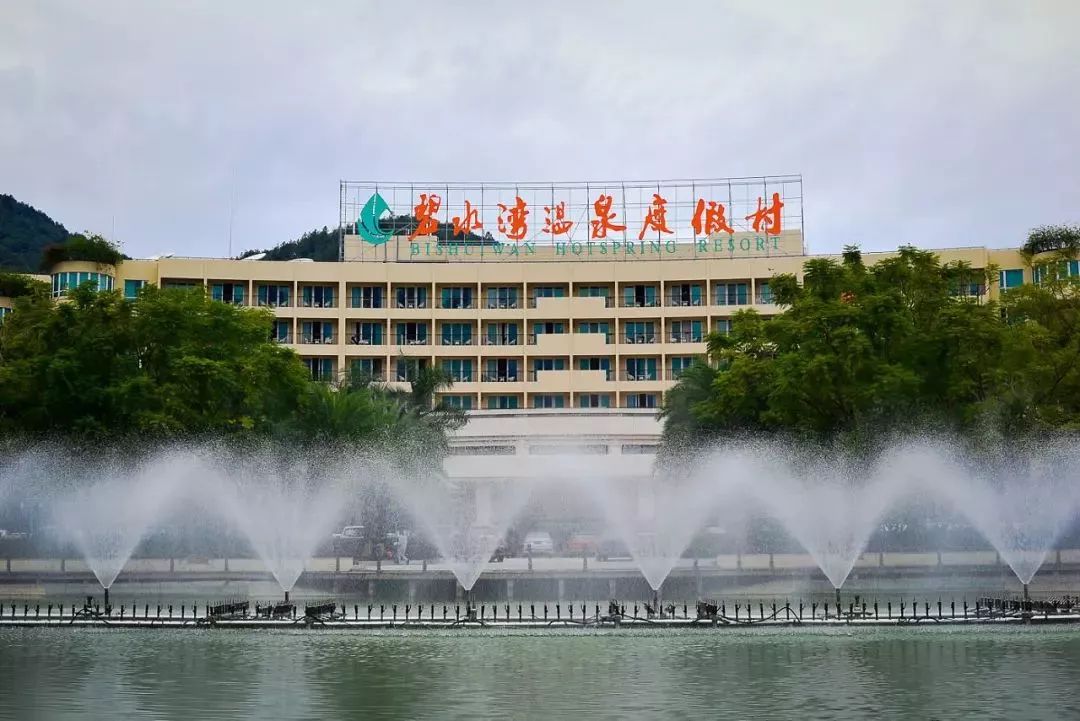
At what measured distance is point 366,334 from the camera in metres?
92.7

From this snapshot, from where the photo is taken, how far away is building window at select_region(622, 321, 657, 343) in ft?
301

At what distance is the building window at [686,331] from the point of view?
301ft

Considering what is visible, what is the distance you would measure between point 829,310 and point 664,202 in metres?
38.8

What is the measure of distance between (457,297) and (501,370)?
622cm

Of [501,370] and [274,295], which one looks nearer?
[274,295]

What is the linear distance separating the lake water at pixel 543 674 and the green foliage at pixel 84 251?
5633 cm

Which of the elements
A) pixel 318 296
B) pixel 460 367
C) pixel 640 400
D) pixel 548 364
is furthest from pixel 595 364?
pixel 318 296

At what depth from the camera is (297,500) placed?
4791 centimetres

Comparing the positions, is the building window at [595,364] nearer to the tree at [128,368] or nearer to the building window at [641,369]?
the building window at [641,369]

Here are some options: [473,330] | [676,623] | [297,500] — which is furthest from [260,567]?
[473,330]

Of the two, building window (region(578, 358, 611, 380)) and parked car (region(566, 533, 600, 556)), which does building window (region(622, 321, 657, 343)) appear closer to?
building window (region(578, 358, 611, 380))

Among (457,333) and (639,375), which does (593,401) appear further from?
(457,333)

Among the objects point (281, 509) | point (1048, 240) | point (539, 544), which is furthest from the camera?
point (1048, 240)

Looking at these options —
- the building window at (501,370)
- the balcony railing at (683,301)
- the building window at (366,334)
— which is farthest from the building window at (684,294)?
the building window at (366,334)
